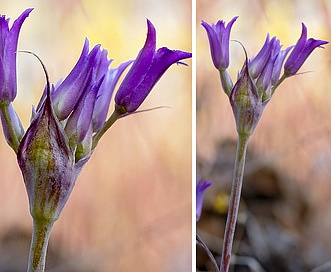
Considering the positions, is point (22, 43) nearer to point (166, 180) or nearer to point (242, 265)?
point (166, 180)

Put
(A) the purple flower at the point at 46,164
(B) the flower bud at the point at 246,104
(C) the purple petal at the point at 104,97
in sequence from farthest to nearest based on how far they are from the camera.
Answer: (B) the flower bud at the point at 246,104
(C) the purple petal at the point at 104,97
(A) the purple flower at the point at 46,164

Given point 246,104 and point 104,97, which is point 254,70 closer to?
point 246,104

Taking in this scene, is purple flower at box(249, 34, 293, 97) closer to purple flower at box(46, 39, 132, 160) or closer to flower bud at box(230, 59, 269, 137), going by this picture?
flower bud at box(230, 59, 269, 137)

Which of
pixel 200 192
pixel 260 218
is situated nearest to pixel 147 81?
pixel 200 192

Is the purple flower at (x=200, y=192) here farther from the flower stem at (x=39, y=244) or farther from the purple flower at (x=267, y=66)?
the flower stem at (x=39, y=244)

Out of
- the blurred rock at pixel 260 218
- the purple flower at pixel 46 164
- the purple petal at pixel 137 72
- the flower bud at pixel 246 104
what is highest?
the purple petal at pixel 137 72

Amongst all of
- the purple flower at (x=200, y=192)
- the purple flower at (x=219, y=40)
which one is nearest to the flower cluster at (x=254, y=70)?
the purple flower at (x=219, y=40)
